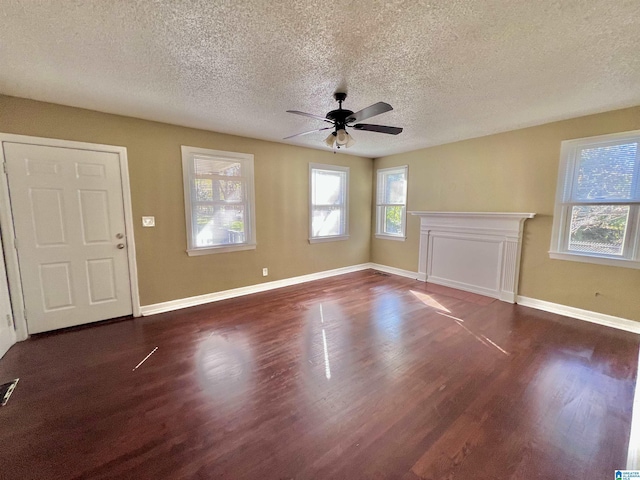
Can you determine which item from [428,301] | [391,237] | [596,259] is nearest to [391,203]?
[391,237]

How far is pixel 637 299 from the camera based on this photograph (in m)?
2.99

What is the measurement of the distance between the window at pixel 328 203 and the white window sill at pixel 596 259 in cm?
337

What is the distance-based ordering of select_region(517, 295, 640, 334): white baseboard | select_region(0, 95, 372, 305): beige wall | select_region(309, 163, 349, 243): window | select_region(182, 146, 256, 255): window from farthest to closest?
select_region(309, 163, 349, 243): window, select_region(182, 146, 256, 255): window, select_region(517, 295, 640, 334): white baseboard, select_region(0, 95, 372, 305): beige wall

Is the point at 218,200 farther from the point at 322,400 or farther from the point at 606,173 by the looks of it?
the point at 606,173

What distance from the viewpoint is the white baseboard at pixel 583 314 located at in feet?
9.93

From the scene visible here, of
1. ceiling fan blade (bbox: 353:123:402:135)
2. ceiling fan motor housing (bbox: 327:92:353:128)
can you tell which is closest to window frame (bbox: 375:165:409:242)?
ceiling fan blade (bbox: 353:123:402:135)

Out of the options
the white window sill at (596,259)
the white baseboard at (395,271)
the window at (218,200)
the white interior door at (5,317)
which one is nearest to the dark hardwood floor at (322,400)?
the white interior door at (5,317)

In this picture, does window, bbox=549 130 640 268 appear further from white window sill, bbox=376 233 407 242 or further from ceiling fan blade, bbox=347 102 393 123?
ceiling fan blade, bbox=347 102 393 123

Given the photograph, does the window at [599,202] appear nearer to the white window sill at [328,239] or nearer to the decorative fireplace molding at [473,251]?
the decorative fireplace molding at [473,251]

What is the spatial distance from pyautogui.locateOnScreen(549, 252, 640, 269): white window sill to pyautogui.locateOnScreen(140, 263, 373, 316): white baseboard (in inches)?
135

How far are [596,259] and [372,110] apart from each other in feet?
10.9

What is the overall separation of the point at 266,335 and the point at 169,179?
2.42 metres

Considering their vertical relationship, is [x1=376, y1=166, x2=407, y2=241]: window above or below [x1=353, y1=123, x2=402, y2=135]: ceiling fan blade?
below

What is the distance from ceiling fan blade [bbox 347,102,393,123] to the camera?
6.81ft
